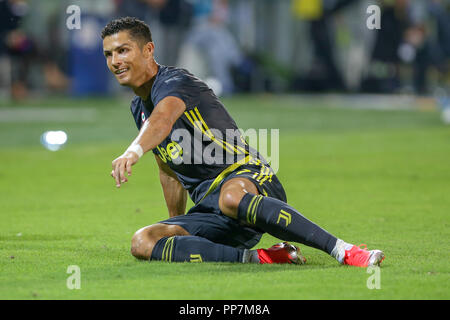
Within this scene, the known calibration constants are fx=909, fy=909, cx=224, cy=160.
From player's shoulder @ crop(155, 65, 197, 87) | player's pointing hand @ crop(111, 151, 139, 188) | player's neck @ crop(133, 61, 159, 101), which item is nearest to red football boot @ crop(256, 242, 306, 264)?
player's pointing hand @ crop(111, 151, 139, 188)

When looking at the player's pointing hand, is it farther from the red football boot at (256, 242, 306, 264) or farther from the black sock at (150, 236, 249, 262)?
the red football boot at (256, 242, 306, 264)

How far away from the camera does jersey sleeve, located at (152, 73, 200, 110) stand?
575cm

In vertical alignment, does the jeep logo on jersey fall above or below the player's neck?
below

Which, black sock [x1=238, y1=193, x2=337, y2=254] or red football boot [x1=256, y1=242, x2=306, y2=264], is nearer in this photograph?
black sock [x1=238, y1=193, x2=337, y2=254]

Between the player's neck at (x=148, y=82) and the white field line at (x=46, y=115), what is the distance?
12.0 m

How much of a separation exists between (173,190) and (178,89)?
3.44 feet

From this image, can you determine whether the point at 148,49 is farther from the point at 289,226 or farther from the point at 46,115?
the point at 46,115

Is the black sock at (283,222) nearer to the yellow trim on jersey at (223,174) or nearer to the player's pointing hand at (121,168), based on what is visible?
the yellow trim on jersey at (223,174)

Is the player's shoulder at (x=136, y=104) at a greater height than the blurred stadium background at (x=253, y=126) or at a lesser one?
greater

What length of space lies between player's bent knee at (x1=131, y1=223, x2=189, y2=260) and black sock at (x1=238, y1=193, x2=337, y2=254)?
0.63 m

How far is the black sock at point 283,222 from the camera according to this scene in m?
5.42

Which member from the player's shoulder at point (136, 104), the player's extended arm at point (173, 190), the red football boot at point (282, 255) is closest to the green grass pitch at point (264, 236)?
the red football boot at point (282, 255)

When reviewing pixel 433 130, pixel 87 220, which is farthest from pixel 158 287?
pixel 433 130

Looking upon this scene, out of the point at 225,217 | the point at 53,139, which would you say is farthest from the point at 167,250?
the point at 53,139
